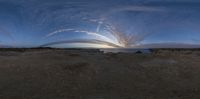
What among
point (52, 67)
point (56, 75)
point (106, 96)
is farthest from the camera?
point (52, 67)

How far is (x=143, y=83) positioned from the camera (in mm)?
38375

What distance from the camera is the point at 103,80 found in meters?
40.4

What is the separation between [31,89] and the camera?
3419cm

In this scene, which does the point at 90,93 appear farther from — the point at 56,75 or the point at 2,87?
the point at 56,75

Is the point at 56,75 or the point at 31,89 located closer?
the point at 31,89

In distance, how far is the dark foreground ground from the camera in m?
32.0

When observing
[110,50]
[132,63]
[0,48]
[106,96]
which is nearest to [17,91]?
[106,96]

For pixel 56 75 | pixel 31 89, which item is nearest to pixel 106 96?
pixel 31 89

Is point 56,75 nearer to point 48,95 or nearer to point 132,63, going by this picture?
point 48,95

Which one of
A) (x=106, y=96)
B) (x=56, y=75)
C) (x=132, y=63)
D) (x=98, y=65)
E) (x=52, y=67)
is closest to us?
(x=106, y=96)

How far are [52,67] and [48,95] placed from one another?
15.5 m

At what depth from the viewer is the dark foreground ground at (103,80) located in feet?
105

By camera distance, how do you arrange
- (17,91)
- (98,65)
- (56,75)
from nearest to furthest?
(17,91), (56,75), (98,65)

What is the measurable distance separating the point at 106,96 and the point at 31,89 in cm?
610
